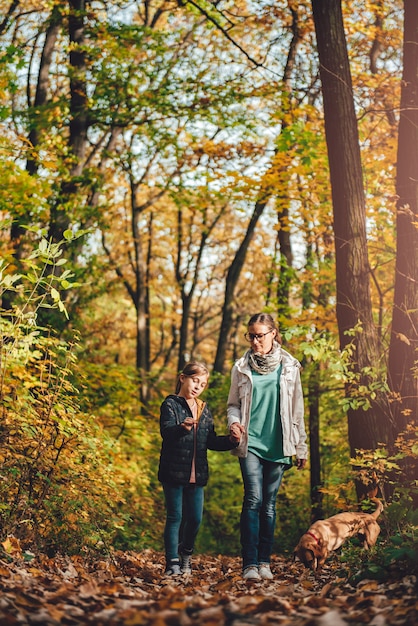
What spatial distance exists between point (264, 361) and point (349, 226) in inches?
106

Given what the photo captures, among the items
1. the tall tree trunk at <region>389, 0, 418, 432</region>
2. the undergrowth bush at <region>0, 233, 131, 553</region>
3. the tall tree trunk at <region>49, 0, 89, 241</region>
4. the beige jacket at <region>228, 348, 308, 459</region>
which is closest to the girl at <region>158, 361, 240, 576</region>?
the beige jacket at <region>228, 348, 308, 459</region>

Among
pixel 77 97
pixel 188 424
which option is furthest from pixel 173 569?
pixel 77 97

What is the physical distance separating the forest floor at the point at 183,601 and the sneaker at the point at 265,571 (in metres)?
0.25

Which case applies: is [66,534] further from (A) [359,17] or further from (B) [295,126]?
(A) [359,17]

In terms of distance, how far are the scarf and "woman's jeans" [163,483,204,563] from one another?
1095 millimetres

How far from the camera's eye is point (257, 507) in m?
5.69

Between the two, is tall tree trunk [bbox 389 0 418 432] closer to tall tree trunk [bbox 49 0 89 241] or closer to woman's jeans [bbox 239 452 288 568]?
woman's jeans [bbox 239 452 288 568]

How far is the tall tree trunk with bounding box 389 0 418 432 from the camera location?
7.53 meters

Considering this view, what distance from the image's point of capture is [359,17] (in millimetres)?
13688

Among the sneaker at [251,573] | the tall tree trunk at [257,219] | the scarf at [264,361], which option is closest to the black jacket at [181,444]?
the scarf at [264,361]

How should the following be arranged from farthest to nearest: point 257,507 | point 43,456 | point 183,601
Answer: point 43,456 → point 257,507 → point 183,601

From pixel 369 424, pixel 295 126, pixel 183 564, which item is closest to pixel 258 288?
pixel 295 126

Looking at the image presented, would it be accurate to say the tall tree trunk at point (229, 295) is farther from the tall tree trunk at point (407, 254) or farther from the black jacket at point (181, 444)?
the black jacket at point (181, 444)

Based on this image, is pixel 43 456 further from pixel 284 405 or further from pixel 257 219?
pixel 257 219
